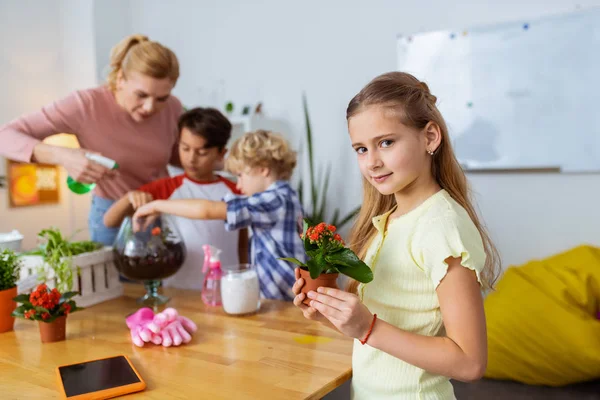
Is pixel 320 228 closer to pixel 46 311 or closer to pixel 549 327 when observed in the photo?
A: pixel 46 311

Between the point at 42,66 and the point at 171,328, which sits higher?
the point at 42,66

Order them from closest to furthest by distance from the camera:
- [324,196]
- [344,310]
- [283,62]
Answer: [344,310] → [324,196] → [283,62]

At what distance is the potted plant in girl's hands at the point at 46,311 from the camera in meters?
1.34

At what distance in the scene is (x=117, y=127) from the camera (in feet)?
7.17

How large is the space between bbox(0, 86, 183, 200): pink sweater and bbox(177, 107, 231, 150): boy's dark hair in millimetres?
254

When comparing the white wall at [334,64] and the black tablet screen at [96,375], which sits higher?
the white wall at [334,64]

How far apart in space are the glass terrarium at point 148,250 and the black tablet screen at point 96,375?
0.44 m

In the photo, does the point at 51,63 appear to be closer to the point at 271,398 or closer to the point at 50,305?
the point at 50,305

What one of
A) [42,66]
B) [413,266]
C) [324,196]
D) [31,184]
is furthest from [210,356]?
[42,66]

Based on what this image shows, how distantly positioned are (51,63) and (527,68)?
3.54 metres

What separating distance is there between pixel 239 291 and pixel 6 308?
2.11 feet

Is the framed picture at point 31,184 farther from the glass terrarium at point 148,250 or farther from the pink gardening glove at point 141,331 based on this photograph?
the pink gardening glove at point 141,331

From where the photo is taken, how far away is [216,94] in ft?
13.5

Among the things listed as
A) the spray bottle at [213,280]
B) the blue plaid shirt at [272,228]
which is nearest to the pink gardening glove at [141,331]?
the spray bottle at [213,280]
